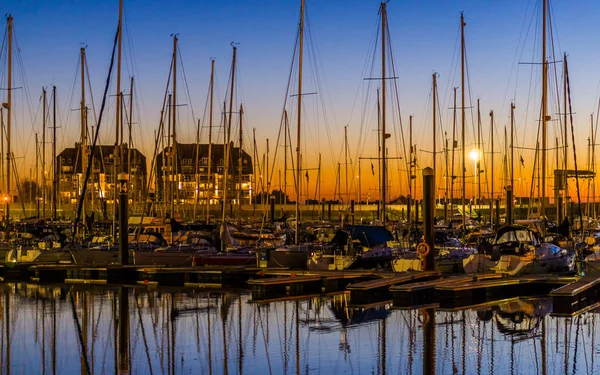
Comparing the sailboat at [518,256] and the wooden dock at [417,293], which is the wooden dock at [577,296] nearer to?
the sailboat at [518,256]

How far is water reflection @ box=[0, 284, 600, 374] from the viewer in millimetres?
18859

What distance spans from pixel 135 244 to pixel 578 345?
26570mm

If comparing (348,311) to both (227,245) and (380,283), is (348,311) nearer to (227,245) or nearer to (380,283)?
(380,283)

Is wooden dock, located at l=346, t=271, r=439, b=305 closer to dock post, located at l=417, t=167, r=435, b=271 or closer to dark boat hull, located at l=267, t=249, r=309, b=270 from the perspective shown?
dock post, located at l=417, t=167, r=435, b=271

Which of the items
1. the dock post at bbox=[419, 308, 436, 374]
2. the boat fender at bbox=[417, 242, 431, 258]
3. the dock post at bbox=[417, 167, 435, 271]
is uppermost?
the dock post at bbox=[417, 167, 435, 271]

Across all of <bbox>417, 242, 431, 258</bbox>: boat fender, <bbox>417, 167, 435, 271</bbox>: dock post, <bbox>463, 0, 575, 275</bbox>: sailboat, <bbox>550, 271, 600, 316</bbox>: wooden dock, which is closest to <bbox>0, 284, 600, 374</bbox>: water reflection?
<bbox>550, 271, 600, 316</bbox>: wooden dock

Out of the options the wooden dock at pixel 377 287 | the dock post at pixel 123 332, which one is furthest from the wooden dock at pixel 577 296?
the dock post at pixel 123 332

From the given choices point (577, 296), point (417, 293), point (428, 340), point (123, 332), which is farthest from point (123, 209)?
point (577, 296)

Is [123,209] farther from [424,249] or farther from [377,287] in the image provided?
[424,249]

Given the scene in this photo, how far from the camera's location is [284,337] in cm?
2270

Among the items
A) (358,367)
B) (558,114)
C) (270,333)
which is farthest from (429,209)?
(558,114)

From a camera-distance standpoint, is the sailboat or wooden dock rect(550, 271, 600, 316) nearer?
wooden dock rect(550, 271, 600, 316)

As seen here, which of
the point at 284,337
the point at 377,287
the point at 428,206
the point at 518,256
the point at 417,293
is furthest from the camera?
the point at 518,256

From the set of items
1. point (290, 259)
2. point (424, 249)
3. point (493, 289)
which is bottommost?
point (493, 289)
